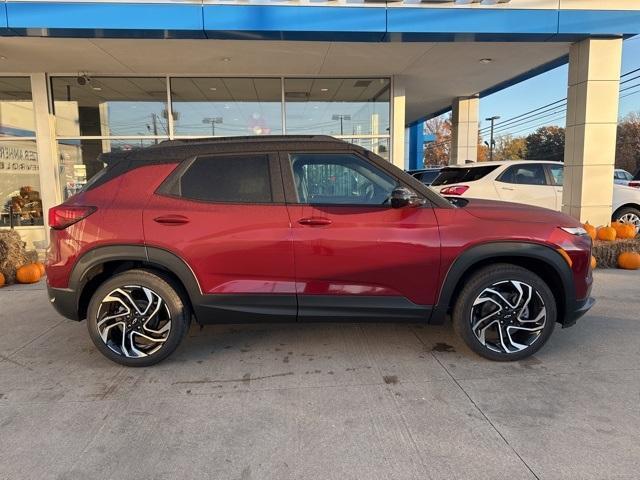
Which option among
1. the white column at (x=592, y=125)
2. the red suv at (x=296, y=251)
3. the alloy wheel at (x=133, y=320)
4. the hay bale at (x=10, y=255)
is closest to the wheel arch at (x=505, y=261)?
the red suv at (x=296, y=251)

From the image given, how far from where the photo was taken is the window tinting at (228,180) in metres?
3.73

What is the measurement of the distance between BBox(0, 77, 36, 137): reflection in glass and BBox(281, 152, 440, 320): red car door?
28.0 feet

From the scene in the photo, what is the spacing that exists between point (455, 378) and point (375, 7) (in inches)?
221

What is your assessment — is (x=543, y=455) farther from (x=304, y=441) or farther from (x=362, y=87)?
(x=362, y=87)

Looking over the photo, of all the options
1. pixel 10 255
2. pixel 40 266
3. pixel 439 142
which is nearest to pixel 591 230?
pixel 40 266

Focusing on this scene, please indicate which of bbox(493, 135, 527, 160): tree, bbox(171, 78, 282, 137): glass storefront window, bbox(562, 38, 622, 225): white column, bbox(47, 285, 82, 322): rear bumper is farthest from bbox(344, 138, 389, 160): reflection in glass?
bbox(493, 135, 527, 160): tree

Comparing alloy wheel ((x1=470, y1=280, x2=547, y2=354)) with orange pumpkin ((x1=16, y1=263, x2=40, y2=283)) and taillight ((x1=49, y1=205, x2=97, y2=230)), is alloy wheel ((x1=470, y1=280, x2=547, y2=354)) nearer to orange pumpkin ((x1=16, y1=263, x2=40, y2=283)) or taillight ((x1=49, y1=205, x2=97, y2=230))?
taillight ((x1=49, y1=205, x2=97, y2=230))

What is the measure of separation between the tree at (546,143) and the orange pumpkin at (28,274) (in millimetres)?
57786

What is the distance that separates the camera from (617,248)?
7285 millimetres

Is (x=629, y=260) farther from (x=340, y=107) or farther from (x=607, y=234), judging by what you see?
(x=340, y=107)

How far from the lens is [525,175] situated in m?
8.92

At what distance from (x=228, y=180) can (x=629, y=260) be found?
6.57m

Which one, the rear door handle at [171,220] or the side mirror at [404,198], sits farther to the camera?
the rear door handle at [171,220]

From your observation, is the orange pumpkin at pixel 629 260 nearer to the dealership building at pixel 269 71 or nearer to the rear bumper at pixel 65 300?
the dealership building at pixel 269 71
